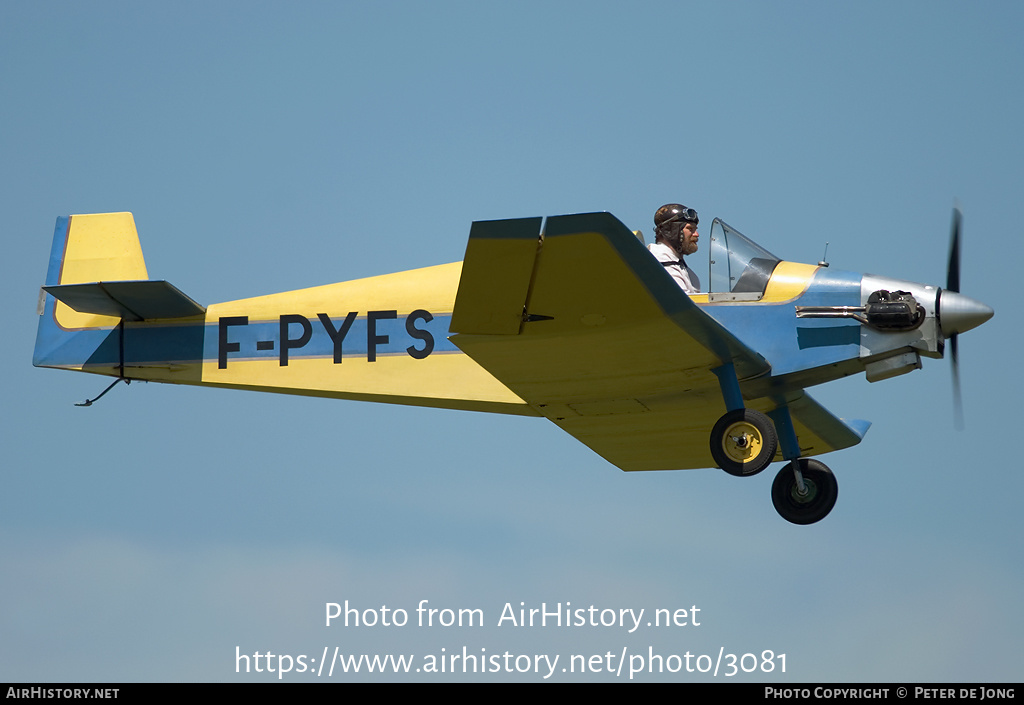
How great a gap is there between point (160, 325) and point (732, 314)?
5563 mm

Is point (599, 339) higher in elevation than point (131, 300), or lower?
lower

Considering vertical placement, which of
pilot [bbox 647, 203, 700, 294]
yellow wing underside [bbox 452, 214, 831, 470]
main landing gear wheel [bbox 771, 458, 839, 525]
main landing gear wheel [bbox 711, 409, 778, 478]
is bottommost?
main landing gear wheel [bbox 771, 458, 839, 525]

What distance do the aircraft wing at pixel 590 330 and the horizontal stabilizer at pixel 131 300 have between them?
3.29 meters

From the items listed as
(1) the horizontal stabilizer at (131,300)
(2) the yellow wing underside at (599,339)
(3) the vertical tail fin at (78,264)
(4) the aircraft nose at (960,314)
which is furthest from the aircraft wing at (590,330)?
(3) the vertical tail fin at (78,264)

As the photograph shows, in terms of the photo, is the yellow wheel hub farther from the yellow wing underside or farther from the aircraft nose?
the aircraft nose

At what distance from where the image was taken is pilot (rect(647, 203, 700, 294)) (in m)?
12.0

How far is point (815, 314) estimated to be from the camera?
11.4 m

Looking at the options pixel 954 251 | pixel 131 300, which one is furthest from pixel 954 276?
pixel 131 300

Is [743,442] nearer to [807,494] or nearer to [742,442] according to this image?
[742,442]

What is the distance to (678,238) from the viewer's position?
39.5 ft

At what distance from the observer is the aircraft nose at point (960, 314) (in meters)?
11.1

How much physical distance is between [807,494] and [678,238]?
2.72 metres

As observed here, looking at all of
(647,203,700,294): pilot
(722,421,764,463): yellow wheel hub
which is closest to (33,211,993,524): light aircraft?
(722,421,764,463): yellow wheel hub

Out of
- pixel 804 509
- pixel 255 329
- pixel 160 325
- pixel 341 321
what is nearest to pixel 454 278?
pixel 341 321
